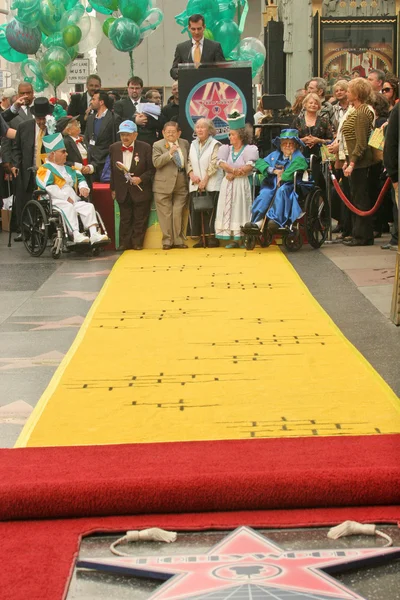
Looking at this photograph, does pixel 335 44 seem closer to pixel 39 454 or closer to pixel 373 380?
pixel 373 380

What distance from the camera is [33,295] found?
9281mm

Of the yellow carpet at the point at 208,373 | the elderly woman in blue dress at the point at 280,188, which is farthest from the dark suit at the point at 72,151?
the yellow carpet at the point at 208,373

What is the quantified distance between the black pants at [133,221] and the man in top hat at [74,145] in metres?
0.62

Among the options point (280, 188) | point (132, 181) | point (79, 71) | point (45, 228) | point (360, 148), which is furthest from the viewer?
point (79, 71)

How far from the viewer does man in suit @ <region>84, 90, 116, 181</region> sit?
14.3 m

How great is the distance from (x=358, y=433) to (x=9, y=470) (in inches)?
67.8

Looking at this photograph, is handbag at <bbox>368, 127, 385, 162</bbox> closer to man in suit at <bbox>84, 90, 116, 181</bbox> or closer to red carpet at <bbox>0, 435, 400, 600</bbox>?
man in suit at <bbox>84, 90, 116, 181</bbox>

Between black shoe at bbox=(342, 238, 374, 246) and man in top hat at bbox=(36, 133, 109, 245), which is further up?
man in top hat at bbox=(36, 133, 109, 245)

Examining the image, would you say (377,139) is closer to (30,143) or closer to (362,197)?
(362,197)

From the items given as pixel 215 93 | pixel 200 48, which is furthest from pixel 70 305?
pixel 200 48

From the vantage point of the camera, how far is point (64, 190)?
11.9m

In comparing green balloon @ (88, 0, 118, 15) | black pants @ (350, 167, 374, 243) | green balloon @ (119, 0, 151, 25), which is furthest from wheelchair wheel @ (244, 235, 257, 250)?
green balloon @ (88, 0, 118, 15)

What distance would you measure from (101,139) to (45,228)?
10.2 feet

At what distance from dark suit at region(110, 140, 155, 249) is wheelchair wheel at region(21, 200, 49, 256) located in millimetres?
992
